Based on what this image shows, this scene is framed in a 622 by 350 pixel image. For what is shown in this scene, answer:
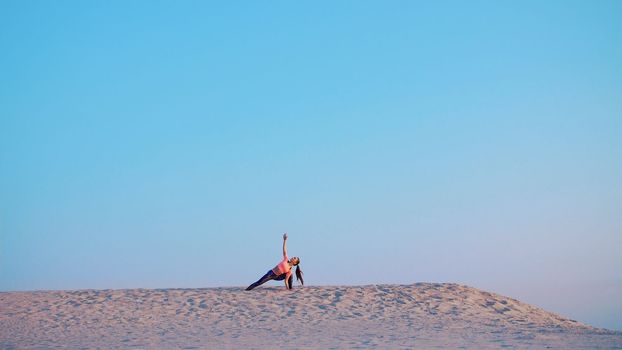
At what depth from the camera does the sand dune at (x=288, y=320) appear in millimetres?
14461

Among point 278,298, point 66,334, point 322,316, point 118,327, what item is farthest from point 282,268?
point 66,334

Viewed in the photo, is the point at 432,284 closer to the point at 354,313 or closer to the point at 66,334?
the point at 354,313

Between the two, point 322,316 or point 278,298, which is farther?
point 278,298

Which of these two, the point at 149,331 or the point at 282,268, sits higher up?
the point at 282,268

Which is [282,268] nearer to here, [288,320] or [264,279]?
[264,279]

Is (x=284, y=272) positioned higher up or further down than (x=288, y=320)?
higher up

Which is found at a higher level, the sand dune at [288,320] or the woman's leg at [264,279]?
the woman's leg at [264,279]

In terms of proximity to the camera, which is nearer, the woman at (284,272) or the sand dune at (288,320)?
the sand dune at (288,320)

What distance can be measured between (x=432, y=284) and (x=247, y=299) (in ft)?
21.1

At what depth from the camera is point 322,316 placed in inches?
711

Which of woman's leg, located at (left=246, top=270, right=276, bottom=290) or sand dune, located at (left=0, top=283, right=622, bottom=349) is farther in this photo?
woman's leg, located at (left=246, top=270, right=276, bottom=290)

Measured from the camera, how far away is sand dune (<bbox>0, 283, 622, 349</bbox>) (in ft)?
47.4

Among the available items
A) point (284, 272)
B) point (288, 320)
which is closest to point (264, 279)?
point (284, 272)

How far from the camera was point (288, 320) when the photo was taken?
57.5 feet
